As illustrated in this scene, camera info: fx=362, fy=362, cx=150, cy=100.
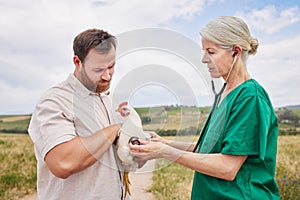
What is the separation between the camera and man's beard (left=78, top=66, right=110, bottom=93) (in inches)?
81.4

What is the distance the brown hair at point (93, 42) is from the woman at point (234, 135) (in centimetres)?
54

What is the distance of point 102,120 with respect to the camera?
2148 millimetres

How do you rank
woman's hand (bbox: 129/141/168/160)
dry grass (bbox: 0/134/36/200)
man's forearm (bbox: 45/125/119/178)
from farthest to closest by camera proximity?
1. dry grass (bbox: 0/134/36/200)
2. woman's hand (bbox: 129/141/168/160)
3. man's forearm (bbox: 45/125/119/178)

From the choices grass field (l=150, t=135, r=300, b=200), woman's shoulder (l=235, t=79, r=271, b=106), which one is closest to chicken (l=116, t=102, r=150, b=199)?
woman's shoulder (l=235, t=79, r=271, b=106)

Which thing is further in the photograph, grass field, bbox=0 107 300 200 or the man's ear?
grass field, bbox=0 107 300 200

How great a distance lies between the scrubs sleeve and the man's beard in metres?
0.76

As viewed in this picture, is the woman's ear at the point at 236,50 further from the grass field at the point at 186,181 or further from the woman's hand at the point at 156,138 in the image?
the grass field at the point at 186,181

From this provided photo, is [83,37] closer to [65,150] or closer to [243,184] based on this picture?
[65,150]

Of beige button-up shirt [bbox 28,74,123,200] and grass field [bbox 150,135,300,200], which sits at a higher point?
beige button-up shirt [bbox 28,74,123,200]

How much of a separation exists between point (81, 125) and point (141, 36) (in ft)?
2.02

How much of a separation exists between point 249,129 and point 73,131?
984 mm

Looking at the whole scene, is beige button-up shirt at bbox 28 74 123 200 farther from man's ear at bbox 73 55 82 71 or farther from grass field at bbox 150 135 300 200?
grass field at bbox 150 135 300 200

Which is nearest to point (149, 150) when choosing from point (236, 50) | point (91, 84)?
point (91, 84)

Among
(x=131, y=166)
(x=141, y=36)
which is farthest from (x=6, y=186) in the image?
(x=141, y=36)
